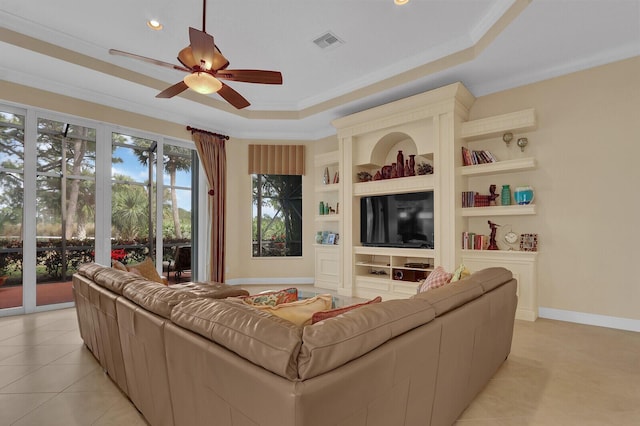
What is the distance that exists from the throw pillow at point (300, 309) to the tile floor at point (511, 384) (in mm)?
1167

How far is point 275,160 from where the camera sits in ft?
21.7

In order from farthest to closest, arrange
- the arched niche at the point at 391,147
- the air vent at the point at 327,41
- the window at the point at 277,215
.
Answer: the window at the point at 277,215
the arched niche at the point at 391,147
the air vent at the point at 327,41

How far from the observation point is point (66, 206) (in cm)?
468

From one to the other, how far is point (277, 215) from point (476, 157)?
3.92m

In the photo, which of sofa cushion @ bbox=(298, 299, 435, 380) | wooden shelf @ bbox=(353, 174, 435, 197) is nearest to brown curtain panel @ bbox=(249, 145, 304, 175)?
wooden shelf @ bbox=(353, 174, 435, 197)

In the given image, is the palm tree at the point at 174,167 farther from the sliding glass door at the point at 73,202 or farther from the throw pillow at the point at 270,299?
the throw pillow at the point at 270,299

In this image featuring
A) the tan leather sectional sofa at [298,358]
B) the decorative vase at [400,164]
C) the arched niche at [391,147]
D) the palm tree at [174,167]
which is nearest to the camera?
the tan leather sectional sofa at [298,358]

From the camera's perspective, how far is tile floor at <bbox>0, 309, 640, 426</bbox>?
6.54 ft

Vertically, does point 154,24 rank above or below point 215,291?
above

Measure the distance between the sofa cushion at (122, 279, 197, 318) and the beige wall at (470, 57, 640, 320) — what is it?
13.8 ft

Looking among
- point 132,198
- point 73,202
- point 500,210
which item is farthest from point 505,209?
point 73,202

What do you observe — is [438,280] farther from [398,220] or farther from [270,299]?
[398,220]

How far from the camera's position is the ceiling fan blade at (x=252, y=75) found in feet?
9.55

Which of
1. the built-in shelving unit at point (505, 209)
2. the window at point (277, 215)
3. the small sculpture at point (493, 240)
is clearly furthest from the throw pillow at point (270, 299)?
the window at point (277, 215)
